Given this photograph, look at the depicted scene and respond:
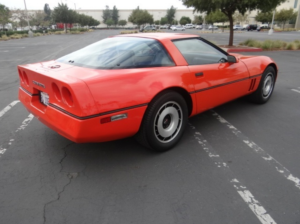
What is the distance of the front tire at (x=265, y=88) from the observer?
14.6ft

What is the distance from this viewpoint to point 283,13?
170 feet

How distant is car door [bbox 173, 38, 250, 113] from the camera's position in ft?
10.5

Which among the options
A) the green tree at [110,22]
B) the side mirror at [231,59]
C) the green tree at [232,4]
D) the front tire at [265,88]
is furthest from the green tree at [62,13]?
the side mirror at [231,59]

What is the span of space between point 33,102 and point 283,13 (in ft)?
201

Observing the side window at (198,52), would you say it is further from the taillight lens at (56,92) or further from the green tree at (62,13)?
the green tree at (62,13)

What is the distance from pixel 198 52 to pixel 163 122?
1274mm

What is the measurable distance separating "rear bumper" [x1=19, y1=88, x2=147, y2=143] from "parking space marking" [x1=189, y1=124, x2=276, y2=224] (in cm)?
102

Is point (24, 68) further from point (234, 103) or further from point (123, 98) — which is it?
point (234, 103)

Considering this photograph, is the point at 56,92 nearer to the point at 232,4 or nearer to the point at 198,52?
the point at 198,52

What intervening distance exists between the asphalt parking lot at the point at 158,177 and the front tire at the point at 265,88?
801 millimetres

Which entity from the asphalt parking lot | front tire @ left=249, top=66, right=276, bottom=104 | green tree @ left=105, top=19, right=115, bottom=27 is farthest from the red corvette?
green tree @ left=105, top=19, right=115, bottom=27

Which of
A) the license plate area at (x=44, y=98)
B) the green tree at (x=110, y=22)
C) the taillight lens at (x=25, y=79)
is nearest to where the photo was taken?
the license plate area at (x=44, y=98)

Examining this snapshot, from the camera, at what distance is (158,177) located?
252 centimetres

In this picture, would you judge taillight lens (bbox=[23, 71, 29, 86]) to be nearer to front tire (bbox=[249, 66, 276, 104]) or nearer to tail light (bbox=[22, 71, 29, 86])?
tail light (bbox=[22, 71, 29, 86])
